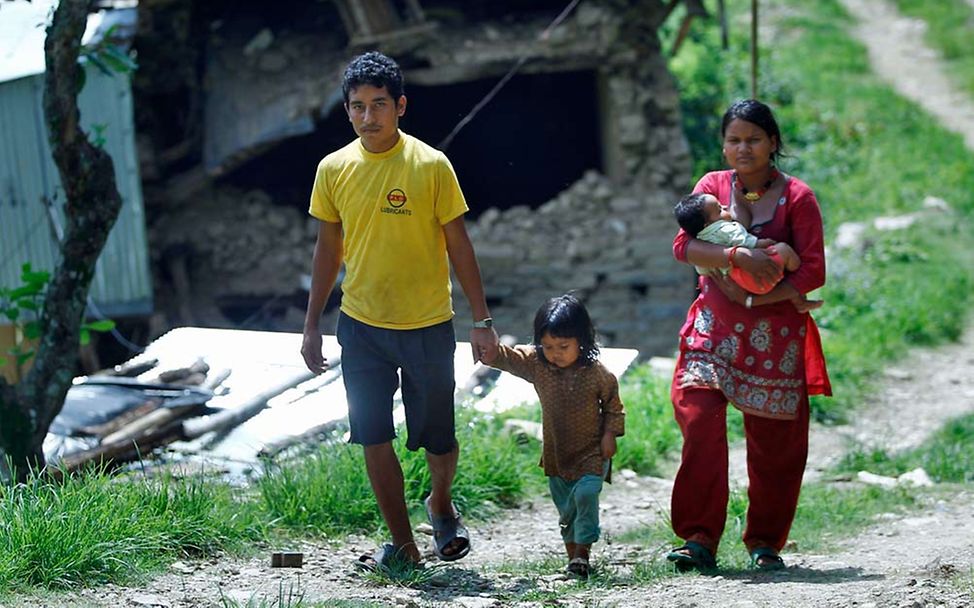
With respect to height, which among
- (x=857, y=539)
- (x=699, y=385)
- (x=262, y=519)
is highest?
(x=699, y=385)

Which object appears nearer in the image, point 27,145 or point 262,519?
point 262,519

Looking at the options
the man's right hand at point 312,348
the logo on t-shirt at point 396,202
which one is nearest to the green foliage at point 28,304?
the man's right hand at point 312,348

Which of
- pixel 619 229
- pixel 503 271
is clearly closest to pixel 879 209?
pixel 619 229

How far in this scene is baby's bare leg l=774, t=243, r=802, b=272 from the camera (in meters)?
4.09

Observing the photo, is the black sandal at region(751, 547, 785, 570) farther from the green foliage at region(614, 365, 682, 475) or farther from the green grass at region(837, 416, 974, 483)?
the green grass at region(837, 416, 974, 483)

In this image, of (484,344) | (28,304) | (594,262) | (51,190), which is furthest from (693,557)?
(51,190)

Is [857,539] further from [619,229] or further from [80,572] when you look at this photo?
[619,229]

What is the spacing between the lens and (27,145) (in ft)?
36.1

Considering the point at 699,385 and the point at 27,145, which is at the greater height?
the point at 27,145

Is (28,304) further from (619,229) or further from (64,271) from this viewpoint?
(619,229)

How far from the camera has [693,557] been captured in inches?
170

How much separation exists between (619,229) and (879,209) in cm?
263

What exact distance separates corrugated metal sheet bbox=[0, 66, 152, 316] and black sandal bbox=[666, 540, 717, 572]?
7881 millimetres

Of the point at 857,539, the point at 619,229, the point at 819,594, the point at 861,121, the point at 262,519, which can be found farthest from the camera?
the point at 861,121
